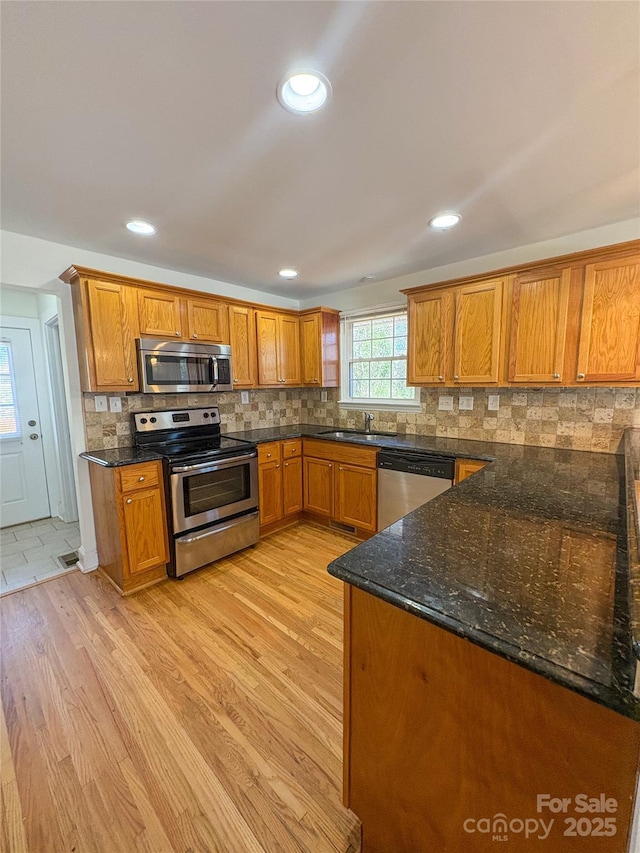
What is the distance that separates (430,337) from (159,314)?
2.24 meters

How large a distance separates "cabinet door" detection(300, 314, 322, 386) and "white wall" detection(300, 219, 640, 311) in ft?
1.36

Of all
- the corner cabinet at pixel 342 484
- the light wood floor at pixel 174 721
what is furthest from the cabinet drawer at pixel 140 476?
the corner cabinet at pixel 342 484

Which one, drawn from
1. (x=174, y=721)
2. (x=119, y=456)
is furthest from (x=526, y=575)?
(x=119, y=456)

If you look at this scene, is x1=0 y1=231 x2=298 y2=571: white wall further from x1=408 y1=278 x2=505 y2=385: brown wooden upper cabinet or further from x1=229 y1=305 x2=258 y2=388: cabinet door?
x1=408 y1=278 x2=505 y2=385: brown wooden upper cabinet

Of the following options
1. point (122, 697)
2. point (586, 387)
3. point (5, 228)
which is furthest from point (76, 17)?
point (586, 387)

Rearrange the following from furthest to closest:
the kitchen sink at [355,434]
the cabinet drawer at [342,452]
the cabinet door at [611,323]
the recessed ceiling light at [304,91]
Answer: the kitchen sink at [355,434], the cabinet drawer at [342,452], the cabinet door at [611,323], the recessed ceiling light at [304,91]

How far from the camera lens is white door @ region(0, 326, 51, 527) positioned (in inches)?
137

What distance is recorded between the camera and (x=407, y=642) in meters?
0.88

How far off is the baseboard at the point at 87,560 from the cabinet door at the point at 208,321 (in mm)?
1959

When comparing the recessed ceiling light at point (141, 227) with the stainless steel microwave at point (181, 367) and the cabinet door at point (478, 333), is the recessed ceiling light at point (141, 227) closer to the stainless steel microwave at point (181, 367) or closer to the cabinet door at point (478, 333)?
the stainless steel microwave at point (181, 367)

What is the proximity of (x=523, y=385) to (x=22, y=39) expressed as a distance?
292 centimetres

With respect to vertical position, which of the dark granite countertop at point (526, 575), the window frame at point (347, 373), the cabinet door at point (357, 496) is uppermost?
the window frame at point (347, 373)

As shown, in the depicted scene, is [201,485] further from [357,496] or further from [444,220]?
[444,220]

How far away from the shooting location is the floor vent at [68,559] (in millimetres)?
2871
